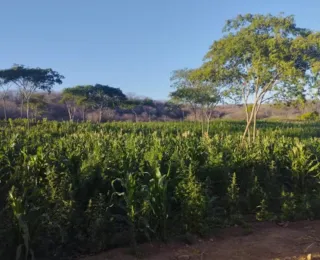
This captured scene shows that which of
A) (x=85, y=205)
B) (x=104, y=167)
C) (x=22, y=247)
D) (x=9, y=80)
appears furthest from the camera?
(x=9, y=80)

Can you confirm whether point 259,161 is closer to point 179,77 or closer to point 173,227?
point 173,227

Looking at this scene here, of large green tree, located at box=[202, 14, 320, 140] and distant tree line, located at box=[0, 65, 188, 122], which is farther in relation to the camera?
distant tree line, located at box=[0, 65, 188, 122]

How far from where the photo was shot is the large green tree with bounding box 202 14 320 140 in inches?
438

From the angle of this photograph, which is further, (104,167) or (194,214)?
(104,167)

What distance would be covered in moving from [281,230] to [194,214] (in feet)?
4.41

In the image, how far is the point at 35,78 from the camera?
32.6 metres

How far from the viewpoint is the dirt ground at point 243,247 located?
3.56 meters

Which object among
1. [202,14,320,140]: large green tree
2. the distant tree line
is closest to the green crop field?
[202,14,320,140]: large green tree

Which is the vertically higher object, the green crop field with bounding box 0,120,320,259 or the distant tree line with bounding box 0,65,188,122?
the distant tree line with bounding box 0,65,188,122

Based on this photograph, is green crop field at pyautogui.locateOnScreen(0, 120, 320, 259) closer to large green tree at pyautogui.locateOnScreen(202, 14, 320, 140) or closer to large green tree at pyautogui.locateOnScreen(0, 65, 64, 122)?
large green tree at pyautogui.locateOnScreen(202, 14, 320, 140)

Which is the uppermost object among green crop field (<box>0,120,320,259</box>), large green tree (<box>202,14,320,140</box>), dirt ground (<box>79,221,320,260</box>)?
large green tree (<box>202,14,320,140</box>)

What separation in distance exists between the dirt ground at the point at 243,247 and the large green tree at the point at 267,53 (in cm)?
646

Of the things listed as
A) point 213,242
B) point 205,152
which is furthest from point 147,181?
point 205,152

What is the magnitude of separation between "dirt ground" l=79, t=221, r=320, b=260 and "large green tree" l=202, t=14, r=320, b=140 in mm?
→ 6463
